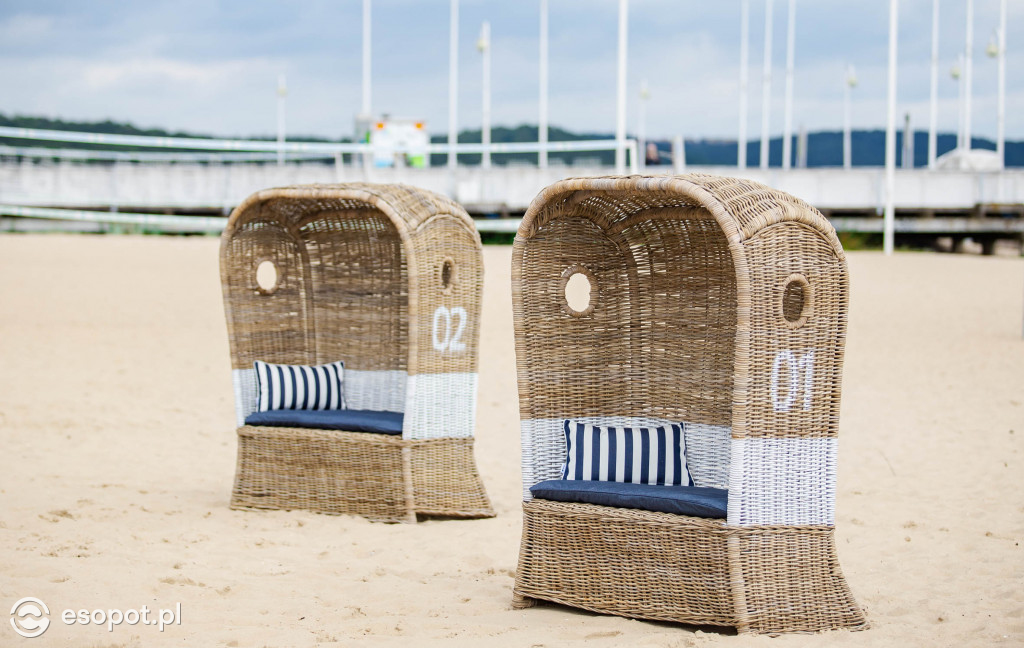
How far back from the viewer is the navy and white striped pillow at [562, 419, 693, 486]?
4992 millimetres

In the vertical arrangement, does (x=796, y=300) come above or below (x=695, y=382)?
above

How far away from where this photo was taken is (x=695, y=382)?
5203 millimetres

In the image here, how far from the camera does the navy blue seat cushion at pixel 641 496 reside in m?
4.36

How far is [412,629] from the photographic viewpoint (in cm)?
440

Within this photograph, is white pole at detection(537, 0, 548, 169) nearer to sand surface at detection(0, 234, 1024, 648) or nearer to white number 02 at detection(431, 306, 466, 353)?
sand surface at detection(0, 234, 1024, 648)

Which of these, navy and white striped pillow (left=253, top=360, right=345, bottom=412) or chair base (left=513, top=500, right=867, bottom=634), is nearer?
chair base (left=513, top=500, right=867, bottom=634)

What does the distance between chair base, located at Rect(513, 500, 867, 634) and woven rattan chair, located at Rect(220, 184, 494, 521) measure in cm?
181

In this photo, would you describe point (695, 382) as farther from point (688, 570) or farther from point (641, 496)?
point (688, 570)

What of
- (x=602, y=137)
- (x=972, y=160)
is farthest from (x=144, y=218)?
(x=602, y=137)

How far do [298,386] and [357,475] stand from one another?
0.78m

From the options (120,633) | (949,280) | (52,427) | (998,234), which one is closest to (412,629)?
(120,633)

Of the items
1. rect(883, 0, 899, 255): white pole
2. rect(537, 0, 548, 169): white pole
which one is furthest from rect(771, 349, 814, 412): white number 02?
rect(537, 0, 548, 169): white pole

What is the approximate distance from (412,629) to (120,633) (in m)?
1.07

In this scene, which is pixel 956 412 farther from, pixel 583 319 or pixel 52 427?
pixel 52 427
